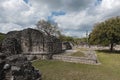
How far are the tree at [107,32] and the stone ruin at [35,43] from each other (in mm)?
14480

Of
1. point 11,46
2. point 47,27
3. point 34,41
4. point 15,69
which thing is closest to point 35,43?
point 34,41

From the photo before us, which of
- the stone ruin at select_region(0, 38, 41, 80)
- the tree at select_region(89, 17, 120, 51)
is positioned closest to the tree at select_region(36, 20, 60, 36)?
the tree at select_region(89, 17, 120, 51)

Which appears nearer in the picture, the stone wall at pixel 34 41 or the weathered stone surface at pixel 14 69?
the weathered stone surface at pixel 14 69

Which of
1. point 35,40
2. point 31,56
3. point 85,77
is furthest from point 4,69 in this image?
point 35,40

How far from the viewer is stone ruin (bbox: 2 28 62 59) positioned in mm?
23222

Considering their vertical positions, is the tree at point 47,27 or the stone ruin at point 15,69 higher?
the tree at point 47,27

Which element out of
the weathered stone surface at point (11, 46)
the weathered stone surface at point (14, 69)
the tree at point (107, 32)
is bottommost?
the weathered stone surface at point (14, 69)

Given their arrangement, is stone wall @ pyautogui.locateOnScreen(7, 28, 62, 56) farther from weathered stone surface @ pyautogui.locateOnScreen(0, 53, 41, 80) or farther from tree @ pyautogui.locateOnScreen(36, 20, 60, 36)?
tree @ pyautogui.locateOnScreen(36, 20, 60, 36)

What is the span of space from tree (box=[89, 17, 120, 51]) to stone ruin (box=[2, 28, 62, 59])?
47.5 feet

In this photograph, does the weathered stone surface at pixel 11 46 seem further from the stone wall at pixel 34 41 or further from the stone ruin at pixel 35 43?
the stone wall at pixel 34 41

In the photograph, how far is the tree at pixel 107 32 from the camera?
3369cm

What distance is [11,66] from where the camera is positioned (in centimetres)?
909

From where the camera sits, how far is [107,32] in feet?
111

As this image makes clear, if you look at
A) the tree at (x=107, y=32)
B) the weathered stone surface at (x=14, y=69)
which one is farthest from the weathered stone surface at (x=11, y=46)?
the tree at (x=107, y=32)
